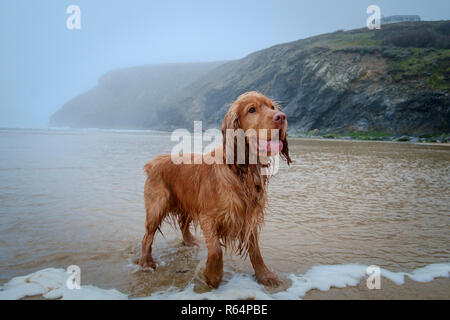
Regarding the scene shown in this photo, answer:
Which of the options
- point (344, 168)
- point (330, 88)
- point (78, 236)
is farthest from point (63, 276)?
point (330, 88)

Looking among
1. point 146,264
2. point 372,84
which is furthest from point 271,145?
point 372,84

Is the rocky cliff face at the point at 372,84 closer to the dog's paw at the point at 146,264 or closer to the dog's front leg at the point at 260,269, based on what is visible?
the dog's front leg at the point at 260,269

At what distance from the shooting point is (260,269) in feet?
9.82

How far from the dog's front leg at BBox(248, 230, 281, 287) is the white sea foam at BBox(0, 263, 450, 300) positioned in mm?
81

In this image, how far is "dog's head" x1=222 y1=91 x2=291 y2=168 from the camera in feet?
8.36

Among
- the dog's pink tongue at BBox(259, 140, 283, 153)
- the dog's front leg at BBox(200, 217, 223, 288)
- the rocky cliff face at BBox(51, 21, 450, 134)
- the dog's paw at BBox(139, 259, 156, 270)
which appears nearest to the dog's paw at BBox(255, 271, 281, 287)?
the dog's front leg at BBox(200, 217, 223, 288)

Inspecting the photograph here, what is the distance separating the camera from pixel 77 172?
28.7 ft

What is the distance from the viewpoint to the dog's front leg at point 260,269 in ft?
9.62

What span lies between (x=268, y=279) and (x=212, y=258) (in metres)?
0.64

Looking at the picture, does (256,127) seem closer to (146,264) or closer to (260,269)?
(260,269)

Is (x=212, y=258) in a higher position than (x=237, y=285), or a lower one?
higher

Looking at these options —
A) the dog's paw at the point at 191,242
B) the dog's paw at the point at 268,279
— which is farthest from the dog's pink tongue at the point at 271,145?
the dog's paw at the point at 191,242

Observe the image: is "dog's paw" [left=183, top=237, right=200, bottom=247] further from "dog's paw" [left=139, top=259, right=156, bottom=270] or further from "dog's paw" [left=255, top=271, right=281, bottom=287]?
"dog's paw" [left=255, top=271, right=281, bottom=287]
